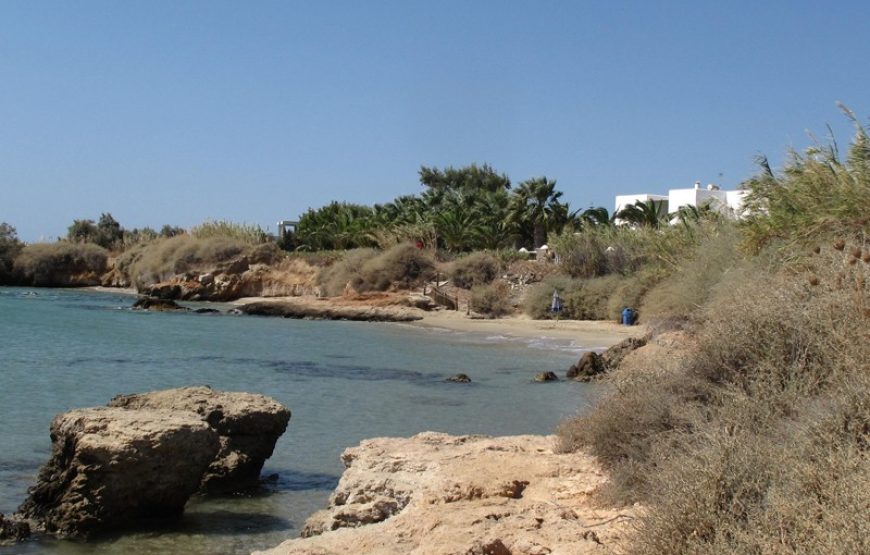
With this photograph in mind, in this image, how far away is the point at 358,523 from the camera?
7281 mm

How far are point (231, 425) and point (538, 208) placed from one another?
53080mm

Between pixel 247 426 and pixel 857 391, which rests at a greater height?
pixel 857 391

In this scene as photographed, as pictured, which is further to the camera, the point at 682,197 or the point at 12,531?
the point at 682,197

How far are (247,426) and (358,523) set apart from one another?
168 inches

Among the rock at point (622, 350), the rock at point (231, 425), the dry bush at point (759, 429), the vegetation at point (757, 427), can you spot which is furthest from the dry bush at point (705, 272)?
the dry bush at point (759, 429)

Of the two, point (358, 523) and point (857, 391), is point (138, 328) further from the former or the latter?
point (857, 391)

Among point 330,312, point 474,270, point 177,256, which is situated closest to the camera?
point 330,312

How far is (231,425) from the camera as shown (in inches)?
438

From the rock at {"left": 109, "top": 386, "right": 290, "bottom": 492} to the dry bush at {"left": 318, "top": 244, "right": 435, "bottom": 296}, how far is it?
4476 centimetres

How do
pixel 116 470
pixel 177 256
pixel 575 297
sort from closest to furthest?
pixel 116 470, pixel 575 297, pixel 177 256

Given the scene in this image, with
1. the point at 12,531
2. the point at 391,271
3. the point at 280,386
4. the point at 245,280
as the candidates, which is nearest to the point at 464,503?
the point at 12,531

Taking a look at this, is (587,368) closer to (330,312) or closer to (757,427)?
(757,427)

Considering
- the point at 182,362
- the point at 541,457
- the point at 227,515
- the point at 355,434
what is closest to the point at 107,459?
the point at 227,515

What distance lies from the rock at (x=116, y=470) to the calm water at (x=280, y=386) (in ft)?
0.98
